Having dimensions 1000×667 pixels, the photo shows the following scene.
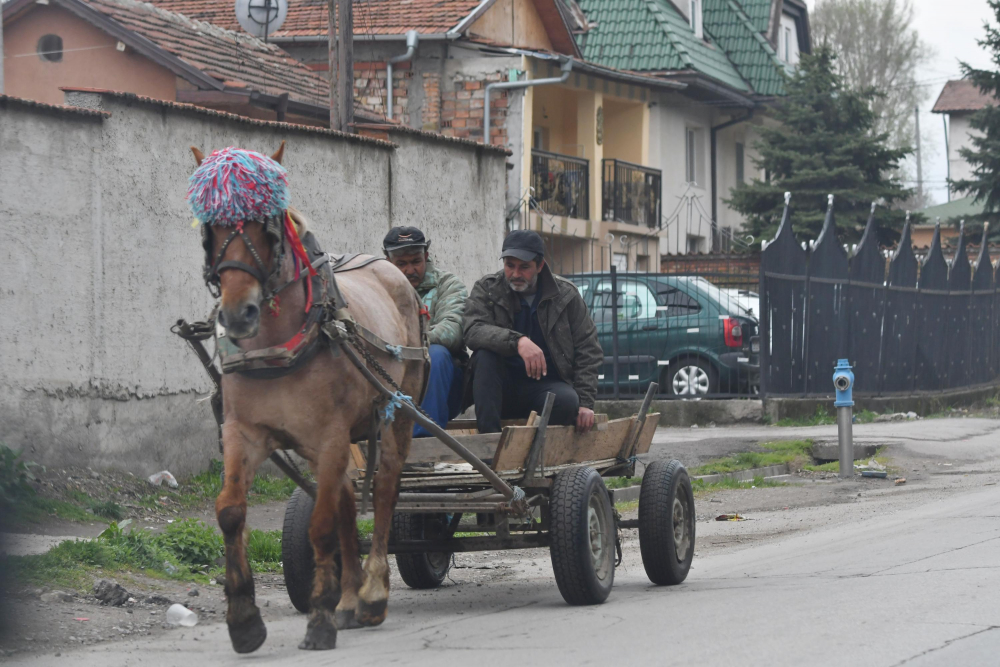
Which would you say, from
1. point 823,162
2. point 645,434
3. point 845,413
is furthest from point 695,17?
point 645,434

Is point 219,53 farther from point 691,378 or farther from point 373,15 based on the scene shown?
point 691,378

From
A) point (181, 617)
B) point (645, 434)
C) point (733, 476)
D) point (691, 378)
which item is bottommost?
point (733, 476)

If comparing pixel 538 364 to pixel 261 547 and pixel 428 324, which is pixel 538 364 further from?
pixel 261 547

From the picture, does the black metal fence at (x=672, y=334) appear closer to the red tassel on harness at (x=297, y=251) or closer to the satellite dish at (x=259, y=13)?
the satellite dish at (x=259, y=13)

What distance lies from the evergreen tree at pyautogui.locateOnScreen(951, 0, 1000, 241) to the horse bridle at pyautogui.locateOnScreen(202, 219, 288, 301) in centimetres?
3174

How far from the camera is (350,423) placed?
20.9 feet

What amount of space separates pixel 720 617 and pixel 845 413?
789 cm

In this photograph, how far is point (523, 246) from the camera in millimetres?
7742

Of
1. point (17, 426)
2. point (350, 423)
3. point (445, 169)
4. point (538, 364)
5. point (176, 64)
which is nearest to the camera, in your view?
point (350, 423)

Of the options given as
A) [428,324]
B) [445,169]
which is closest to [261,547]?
[428,324]

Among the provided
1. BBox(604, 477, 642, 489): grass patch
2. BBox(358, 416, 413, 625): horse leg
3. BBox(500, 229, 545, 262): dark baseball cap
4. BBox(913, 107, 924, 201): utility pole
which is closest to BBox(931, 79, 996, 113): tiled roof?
BBox(913, 107, 924, 201): utility pole

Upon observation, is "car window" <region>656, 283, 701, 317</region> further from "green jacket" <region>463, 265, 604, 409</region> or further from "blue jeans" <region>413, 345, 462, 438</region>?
"blue jeans" <region>413, 345, 462, 438</region>

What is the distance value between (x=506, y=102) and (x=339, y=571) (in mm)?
21157

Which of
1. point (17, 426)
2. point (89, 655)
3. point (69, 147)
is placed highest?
point (69, 147)
